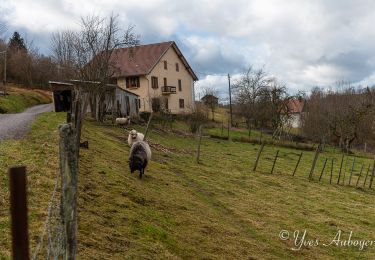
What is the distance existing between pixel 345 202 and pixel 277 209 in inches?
190

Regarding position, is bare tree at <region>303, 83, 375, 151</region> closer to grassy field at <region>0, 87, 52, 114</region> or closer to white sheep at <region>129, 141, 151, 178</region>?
grassy field at <region>0, 87, 52, 114</region>

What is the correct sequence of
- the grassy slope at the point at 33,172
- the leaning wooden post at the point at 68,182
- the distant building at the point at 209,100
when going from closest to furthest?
the leaning wooden post at the point at 68,182
the grassy slope at the point at 33,172
the distant building at the point at 209,100

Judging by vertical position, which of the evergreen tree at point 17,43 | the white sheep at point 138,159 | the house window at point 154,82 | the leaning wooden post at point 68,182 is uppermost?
the evergreen tree at point 17,43

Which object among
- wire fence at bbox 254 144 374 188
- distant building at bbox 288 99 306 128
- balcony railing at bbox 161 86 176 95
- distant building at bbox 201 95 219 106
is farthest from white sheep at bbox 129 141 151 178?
distant building at bbox 201 95 219 106

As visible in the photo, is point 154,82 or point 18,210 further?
point 154,82

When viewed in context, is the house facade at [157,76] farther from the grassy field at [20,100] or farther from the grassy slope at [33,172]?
the grassy slope at [33,172]

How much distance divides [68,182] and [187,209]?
885 centimetres

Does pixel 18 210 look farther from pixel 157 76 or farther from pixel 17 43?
pixel 17 43

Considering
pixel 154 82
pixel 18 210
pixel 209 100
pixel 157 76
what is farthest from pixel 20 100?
pixel 18 210

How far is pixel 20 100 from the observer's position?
52.0m

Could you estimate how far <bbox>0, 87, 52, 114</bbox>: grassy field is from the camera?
141 feet

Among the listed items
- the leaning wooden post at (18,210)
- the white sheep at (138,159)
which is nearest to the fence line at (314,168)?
the white sheep at (138,159)

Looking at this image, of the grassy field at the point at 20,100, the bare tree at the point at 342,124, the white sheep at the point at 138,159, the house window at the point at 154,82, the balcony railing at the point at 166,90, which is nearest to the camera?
the white sheep at the point at 138,159

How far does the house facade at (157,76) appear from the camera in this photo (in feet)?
198
